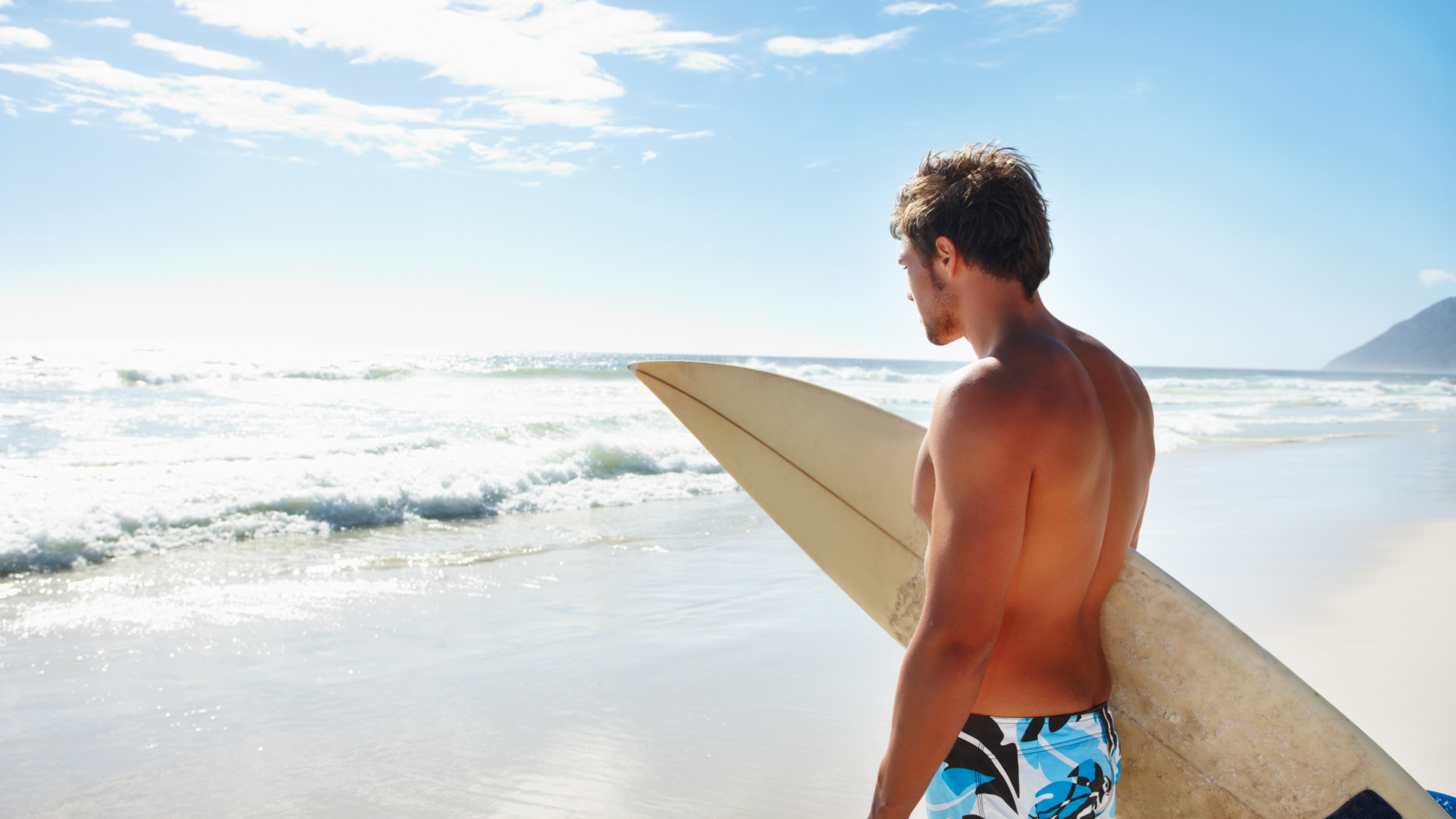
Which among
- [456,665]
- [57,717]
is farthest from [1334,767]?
[57,717]

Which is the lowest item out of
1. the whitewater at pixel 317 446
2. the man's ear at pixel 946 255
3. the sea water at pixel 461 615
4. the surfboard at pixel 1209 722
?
the sea water at pixel 461 615

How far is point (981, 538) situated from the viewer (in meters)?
→ 0.96

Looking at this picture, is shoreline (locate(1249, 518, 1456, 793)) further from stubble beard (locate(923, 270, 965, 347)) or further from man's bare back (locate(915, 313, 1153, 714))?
stubble beard (locate(923, 270, 965, 347))

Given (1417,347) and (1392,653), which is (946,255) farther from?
(1417,347)

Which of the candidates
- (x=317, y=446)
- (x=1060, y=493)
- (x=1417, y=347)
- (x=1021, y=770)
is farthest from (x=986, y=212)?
(x=1417, y=347)

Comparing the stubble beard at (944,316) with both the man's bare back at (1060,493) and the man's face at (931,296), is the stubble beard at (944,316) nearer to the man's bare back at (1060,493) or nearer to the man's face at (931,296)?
the man's face at (931,296)

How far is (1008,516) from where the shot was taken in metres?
0.97

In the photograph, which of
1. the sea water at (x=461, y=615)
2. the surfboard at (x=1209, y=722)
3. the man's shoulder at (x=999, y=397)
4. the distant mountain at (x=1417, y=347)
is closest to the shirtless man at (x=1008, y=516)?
the man's shoulder at (x=999, y=397)

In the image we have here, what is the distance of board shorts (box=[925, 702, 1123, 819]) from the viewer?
1.15 meters

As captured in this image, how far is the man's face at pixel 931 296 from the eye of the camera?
1.19 meters

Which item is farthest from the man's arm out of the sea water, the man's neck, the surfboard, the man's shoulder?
the sea water

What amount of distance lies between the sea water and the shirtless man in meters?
1.43

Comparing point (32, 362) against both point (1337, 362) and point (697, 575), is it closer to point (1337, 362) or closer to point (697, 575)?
point (697, 575)

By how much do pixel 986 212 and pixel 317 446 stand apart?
10797 millimetres
